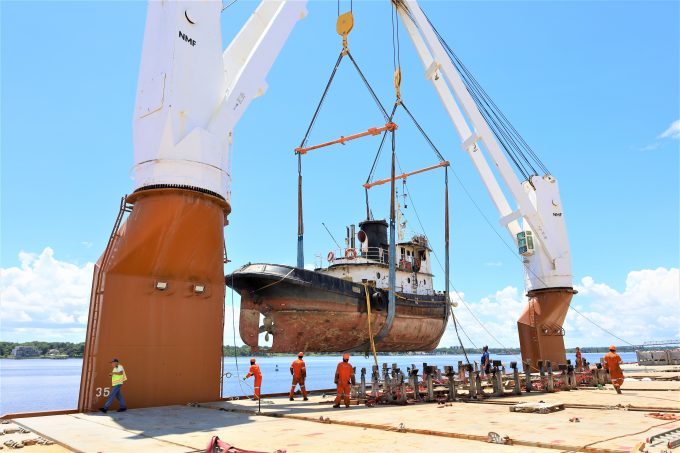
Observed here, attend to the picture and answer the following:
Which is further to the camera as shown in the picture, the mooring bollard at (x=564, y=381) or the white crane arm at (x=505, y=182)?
the white crane arm at (x=505, y=182)

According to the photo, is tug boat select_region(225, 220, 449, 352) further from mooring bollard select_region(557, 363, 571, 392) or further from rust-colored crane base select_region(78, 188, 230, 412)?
mooring bollard select_region(557, 363, 571, 392)

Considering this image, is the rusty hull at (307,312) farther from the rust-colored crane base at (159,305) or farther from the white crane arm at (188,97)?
the white crane arm at (188,97)

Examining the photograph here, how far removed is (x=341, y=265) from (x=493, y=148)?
978 centimetres

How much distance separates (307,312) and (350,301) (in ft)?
7.50

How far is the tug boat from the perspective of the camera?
61.7 ft

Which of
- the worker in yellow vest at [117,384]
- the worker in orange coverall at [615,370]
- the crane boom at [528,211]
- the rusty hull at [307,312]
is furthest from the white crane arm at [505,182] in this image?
the worker in yellow vest at [117,384]

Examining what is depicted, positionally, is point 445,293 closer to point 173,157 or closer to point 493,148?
point 493,148

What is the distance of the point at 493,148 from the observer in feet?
80.1

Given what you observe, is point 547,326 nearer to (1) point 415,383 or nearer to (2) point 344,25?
(1) point 415,383

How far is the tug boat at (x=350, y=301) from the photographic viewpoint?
18.8 meters

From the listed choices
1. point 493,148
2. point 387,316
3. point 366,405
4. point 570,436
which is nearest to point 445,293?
point 387,316

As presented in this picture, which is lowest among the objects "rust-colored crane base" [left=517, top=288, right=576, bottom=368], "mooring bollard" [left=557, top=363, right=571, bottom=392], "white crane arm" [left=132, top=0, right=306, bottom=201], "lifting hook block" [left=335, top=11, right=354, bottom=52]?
"mooring bollard" [left=557, top=363, right=571, bottom=392]

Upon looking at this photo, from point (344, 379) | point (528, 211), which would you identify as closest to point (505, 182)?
point (528, 211)

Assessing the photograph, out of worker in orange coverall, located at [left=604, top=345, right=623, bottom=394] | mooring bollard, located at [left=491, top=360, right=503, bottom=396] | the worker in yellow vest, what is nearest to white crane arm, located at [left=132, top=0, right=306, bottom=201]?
the worker in yellow vest
